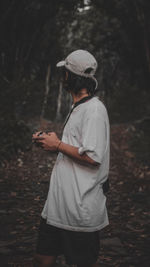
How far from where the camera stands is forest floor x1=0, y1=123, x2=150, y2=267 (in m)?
4.18

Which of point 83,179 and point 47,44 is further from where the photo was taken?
point 47,44

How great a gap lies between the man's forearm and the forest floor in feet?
6.40

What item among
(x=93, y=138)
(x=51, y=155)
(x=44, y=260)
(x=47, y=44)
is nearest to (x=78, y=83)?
(x=93, y=138)

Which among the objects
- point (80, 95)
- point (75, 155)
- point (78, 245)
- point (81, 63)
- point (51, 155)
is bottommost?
Answer: point (51, 155)

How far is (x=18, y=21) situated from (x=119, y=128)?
311 inches

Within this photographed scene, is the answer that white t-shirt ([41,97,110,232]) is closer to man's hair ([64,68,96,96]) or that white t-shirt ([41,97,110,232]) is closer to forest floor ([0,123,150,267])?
man's hair ([64,68,96,96])

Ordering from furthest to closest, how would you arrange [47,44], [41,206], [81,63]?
[47,44], [41,206], [81,63]

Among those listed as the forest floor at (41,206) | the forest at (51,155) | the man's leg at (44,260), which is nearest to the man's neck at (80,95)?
the forest at (51,155)

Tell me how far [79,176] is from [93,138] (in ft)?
0.99

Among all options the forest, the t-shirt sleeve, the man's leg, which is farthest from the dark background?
the t-shirt sleeve

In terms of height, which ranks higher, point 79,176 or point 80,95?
point 80,95

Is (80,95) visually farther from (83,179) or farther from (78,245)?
(78,245)

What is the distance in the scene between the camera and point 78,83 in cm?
256

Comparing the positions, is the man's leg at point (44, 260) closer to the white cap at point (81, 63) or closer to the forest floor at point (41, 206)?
the forest floor at point (41, 206)
